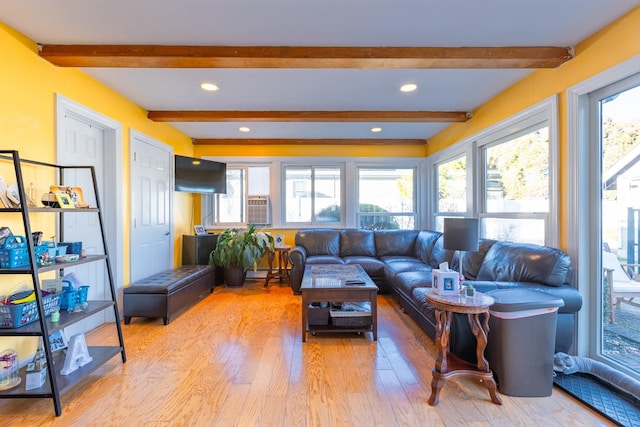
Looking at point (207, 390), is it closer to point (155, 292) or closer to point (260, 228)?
point (155, 292)

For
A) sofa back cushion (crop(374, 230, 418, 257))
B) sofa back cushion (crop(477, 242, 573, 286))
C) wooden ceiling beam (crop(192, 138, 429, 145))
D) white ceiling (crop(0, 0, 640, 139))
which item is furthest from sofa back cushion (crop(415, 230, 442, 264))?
white ceiling (crop(0, 0, 640, 139))

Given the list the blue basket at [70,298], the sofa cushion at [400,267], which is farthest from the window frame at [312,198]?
the blue basket at [70,298]

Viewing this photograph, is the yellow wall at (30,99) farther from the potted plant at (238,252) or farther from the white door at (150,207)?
the potted plant at (238,252)

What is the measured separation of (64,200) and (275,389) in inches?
77.9

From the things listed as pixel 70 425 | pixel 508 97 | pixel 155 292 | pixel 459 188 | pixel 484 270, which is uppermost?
pixel 508 97

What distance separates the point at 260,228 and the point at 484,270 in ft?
11.7

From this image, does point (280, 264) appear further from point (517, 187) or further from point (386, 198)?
point (517, 187)

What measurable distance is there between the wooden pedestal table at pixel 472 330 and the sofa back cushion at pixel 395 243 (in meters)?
2.87

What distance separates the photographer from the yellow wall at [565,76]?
1.94m

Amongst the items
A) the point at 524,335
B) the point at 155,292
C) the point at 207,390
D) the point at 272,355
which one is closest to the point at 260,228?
the point at 155,292

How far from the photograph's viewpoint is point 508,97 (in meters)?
3.10

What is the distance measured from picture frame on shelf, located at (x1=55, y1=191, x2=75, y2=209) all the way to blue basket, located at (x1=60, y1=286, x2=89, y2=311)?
0.59 metres

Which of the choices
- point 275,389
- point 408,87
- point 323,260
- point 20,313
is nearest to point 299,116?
point 408,87

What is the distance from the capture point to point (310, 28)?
2.08 meters
